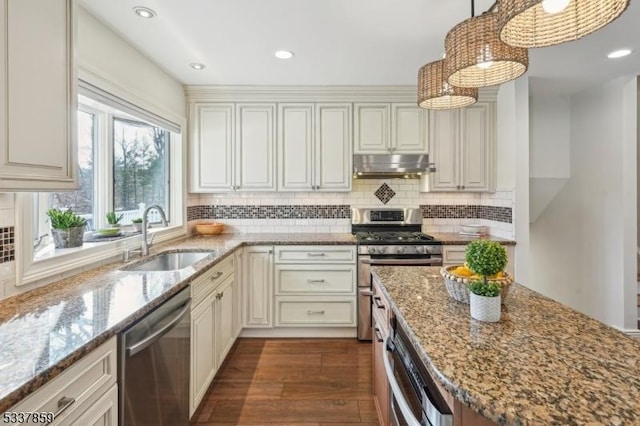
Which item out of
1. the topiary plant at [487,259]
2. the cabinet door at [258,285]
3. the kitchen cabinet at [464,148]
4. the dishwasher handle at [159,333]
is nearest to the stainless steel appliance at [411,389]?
the topiary plant at [487,259]

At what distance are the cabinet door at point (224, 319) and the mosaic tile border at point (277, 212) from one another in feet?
3.29

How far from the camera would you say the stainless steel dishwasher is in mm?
1195

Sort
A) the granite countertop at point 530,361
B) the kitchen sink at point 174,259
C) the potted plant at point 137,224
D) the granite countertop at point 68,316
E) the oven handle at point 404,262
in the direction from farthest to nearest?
the oven handle at point 404,262
the potted plant at point 137,224
the kitchen sink at point 174,259
the granite countertop at point 68,316
the granite countertop at point 530,361

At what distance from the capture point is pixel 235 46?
2.40 meters

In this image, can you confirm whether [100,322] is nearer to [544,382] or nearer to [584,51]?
[544,382]

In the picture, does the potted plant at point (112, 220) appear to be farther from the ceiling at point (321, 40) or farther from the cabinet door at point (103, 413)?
the cabinet door at point (103, 413)

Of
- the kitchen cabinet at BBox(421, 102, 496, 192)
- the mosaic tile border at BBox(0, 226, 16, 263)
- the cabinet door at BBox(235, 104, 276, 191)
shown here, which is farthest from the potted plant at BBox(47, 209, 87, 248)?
the kitchen cabinet at BBox(421, 102, 496, 192)

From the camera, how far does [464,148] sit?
3307 millimetres

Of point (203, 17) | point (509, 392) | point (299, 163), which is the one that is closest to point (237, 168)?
point (299, 163)

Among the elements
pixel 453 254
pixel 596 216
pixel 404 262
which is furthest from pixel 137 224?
pixel 596 216

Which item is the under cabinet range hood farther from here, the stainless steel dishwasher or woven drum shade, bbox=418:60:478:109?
the stainless steel dishwasher

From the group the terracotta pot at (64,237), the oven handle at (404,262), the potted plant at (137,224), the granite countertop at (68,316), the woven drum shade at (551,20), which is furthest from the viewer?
the oven handle at (404,262)

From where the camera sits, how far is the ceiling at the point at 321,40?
192 cm

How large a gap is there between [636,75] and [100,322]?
14.4ft
